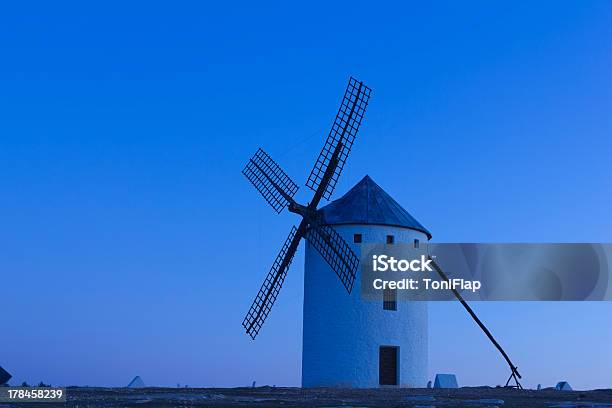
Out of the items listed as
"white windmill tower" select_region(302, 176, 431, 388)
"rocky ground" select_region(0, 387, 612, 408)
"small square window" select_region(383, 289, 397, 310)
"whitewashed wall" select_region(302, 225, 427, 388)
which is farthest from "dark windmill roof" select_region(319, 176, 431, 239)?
"rocky ground" select_region(0, 387, 612, 408)

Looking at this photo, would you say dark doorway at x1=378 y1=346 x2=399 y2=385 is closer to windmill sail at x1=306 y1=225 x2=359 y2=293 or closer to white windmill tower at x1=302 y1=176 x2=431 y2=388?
white windmill tower at x1=302 y1=176 x2=431 y2=388

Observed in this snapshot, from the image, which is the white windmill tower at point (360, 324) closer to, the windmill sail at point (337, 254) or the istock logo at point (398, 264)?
the windmill sail at point (337, 254)

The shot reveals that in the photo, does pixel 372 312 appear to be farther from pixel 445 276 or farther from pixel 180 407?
pixel 180 407

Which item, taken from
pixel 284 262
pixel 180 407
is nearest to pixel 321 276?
pixel 284 262

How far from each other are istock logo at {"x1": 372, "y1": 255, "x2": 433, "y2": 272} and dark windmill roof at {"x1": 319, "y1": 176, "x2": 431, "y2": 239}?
1279 mm

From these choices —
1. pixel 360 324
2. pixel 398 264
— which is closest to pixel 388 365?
pixel 360 324

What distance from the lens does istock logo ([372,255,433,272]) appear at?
31438 millimetres

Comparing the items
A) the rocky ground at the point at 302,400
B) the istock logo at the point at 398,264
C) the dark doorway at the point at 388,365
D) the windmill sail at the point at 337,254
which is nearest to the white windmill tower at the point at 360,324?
the dark doorway at the point at 388,365

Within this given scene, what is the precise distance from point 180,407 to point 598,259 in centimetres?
2301

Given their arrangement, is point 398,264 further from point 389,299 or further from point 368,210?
point 368,210

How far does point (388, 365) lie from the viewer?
3141 cm

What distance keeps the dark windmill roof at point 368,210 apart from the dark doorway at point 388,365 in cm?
484

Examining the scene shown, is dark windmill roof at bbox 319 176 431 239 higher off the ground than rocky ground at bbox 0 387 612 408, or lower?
higher

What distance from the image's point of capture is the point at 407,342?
31.7 meters
